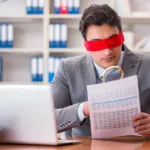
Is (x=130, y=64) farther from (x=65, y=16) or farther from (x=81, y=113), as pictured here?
(x=65, y=16)

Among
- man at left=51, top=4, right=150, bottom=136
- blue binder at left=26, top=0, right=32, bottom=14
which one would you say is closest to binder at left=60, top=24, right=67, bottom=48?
blue binder at left=26, top=0, right=32, bottom=14

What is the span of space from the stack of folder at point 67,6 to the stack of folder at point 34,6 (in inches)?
6.5

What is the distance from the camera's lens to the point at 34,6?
181 inches

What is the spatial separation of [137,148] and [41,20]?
10.6 feet

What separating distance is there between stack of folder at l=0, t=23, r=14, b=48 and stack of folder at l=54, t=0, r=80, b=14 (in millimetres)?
550

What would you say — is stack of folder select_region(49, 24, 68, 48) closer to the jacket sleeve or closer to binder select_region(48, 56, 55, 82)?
binder select_region(48, 56, 55, 82)

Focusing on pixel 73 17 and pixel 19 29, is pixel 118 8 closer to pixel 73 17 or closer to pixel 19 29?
pixel 73 17

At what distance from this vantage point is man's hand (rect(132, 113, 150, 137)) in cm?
200

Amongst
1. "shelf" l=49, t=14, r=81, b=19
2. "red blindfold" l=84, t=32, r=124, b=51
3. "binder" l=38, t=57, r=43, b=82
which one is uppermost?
"shelf" l=49, t=14, r=81, b=19

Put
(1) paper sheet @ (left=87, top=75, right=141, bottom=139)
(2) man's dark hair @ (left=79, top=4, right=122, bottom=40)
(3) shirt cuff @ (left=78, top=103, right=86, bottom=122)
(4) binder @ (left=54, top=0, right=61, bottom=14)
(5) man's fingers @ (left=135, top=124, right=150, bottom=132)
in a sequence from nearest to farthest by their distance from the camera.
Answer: (1) paper sheet @ (left=87, top=75, right=141, bottom=139), (5) man's fingers @ (left=135, top=124, right=150, bottom=132), (3) shirt cuff @ (left=78, top=103, right=86, bottom=122), (2) man's dark hair @ (left=79, top=4, right=122, bottom=40), (4) binder @ (left=54, top=0, right=61, bottom=14)

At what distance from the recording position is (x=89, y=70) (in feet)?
8.02

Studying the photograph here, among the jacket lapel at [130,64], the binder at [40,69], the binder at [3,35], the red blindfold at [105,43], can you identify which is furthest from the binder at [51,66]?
the red blindfold at [105,43]

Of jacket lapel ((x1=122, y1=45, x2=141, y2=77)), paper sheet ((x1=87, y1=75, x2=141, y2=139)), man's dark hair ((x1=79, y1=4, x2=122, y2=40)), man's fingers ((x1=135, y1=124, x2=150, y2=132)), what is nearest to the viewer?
paper sheet ((x1=87, y1=75, x2=141, y2=139))

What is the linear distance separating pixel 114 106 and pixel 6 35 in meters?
2.94
